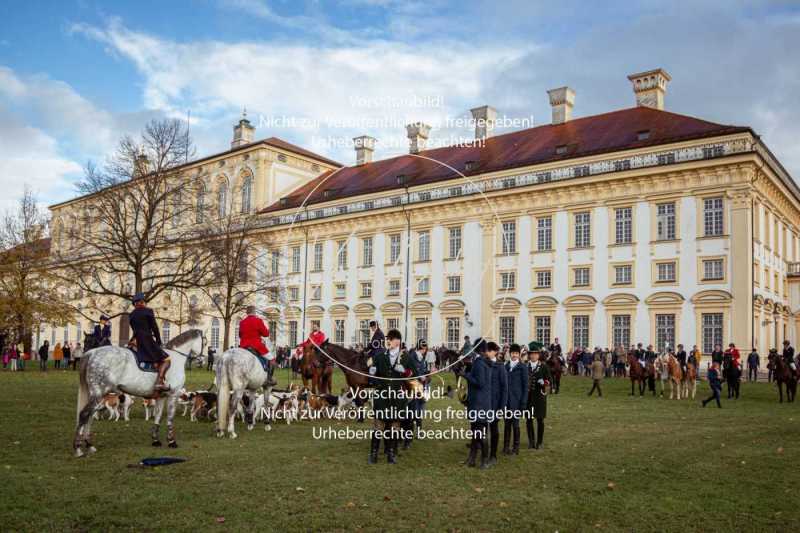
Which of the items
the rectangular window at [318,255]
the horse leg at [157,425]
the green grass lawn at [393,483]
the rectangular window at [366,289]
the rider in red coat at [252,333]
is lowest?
the green grass lawn at [393,483]

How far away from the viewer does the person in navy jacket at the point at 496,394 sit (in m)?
11.3

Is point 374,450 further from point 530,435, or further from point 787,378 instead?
point 787,378

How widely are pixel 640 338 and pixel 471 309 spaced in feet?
38.8

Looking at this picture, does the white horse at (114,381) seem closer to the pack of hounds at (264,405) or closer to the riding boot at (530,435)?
the pack of hounds at (264,405)

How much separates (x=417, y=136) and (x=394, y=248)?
48.3ft

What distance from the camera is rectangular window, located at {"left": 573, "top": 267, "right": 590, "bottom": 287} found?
1756 inches

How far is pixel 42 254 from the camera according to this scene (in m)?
41.7

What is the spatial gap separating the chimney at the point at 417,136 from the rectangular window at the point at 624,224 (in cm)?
2369

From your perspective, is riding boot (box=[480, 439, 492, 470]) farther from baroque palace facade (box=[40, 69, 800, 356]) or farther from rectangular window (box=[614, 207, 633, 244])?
rectangular window (box=[614, 207, 633, 244])

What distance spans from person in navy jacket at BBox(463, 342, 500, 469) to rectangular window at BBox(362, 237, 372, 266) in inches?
1749

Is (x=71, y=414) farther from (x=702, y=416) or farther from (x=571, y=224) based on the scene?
(x=571, y=224)

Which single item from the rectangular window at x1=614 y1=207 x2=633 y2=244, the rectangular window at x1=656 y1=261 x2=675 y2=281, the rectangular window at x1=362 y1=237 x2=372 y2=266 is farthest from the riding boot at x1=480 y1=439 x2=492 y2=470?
the rectangular window at x1=362 y1=237 x2=372 y2=266

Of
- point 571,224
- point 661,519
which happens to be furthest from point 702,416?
point 571,224

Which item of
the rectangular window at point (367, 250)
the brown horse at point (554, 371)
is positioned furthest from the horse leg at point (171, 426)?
the rectangular window at point (367, 250)
